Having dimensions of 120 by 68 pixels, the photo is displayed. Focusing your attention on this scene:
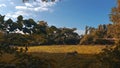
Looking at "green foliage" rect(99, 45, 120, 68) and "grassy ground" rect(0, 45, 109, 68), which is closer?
"green foliage" rect(99, 45, 120, 68)

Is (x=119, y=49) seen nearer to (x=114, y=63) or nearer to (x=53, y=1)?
(x=114, y=63)

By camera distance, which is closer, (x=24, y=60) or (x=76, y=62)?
(x=24, y=60)

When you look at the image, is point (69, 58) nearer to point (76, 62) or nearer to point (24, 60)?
point (76, 62)

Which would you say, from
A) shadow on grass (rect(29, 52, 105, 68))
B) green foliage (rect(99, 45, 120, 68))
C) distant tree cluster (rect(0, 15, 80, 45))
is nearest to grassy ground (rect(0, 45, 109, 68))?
shadow on grass (rect(29, 52, 105, 68))

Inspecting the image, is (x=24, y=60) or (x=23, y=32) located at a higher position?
(x=23, y=32)

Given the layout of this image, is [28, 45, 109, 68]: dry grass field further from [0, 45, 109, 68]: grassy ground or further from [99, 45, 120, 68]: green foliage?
[99, 45, 120, 68]: green foliage

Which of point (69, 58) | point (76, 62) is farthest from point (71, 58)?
point (76, 62)

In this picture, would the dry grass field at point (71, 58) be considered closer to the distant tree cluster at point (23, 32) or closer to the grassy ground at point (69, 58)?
the grassy ground at point (69, 58)

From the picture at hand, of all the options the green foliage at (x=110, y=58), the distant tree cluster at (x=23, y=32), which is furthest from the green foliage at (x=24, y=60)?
the green foliage at (x=110, y=58)

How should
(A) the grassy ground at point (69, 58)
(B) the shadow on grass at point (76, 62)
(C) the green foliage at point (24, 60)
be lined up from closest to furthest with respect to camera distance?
(C) the green foliage at point (24, 60) < (B) the shadow on grass at point (76, 62) < (A) the grassy ground at point (69, 58)

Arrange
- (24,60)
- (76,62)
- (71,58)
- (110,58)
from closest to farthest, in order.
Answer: (24,60)
(110,58)
(76,62)
(71,58)

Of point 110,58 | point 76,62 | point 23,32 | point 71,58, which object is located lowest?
point 71,58

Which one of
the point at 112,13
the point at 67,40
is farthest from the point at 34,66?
the point at 67,40

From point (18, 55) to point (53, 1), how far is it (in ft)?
5.79
